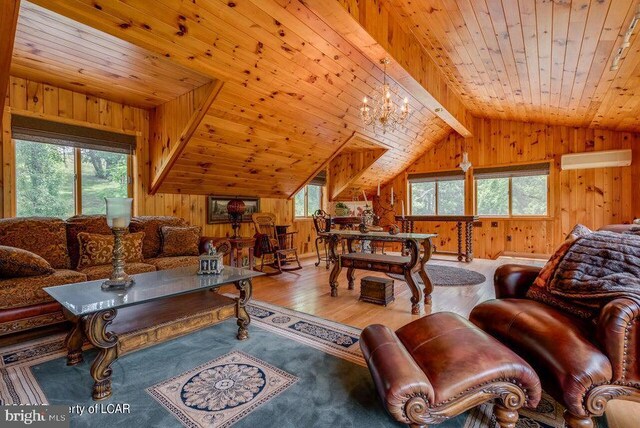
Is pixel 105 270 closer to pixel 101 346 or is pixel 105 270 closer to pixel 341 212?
pixel 101 346

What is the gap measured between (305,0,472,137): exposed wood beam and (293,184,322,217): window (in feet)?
10.1

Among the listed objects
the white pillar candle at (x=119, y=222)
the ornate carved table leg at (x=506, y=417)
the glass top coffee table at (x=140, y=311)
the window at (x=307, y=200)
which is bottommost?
the ornate carved table leg at (x=506, y=417)

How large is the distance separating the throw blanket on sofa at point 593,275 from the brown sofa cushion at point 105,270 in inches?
134

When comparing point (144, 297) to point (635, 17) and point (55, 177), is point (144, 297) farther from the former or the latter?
point (635, 17)

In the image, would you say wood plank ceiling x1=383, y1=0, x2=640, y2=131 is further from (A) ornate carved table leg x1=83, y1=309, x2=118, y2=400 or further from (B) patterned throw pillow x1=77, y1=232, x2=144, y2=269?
(B) patterned throw pillow x1=77, y1=232, x2=144, y2=269

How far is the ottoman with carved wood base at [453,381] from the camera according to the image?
123 centimetres

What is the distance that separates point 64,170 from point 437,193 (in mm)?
7075

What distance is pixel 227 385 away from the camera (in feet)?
5.80

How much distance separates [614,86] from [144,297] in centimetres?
471

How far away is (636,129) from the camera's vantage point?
15.4ft

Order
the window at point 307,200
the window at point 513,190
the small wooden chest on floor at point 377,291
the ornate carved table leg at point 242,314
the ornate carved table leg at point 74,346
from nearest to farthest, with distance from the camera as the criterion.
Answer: the ornate carved table leg at point 74,346 < the ornate carved table leg at point 242,314 < the small wooden chest on floor at point 377,291 < the window at point 513,190 < the window at point 307,200

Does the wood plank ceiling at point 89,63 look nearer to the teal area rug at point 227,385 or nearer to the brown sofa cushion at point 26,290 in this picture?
the brown sofa cushion at point 26,290

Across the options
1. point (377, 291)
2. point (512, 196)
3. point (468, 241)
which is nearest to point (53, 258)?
point (377, 291)

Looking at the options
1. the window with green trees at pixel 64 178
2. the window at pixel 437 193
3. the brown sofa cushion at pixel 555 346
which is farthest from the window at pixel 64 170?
the window at pixel 437 193
